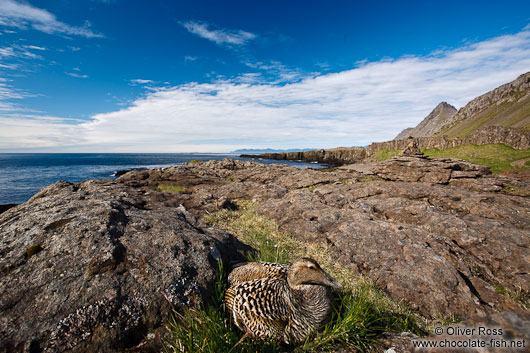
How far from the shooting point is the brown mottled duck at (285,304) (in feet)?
9.79

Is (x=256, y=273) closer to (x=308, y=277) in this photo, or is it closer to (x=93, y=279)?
(x=308, y=277)

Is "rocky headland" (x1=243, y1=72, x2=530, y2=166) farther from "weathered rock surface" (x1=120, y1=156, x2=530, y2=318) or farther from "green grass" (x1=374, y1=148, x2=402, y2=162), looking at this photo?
"weathered rock surface" (x1=120, y1=156, x2=530, y2=318)

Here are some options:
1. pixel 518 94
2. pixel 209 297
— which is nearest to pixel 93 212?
pixel 209 297

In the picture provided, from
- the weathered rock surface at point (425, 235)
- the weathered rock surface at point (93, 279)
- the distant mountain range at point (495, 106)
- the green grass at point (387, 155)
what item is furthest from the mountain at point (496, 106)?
the weathered rock surface at point (93, 279)

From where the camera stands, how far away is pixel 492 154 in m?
29.4

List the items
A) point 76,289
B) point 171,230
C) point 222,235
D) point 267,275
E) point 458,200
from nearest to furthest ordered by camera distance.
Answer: point 76,289
point 267,275
point 171,230
point 222,235
point 458,200

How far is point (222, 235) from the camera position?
19.6 ft

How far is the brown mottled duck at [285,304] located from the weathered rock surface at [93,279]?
759 mm

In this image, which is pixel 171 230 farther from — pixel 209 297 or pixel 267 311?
pixel 267 311

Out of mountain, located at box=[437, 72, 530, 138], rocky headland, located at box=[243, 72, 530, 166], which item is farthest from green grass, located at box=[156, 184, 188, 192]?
mountain, located at box=[437, 72, 530, 138]

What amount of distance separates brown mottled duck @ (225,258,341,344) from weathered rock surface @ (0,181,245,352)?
0.76 m

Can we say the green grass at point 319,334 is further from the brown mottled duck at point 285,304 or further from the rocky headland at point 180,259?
the rocky headland at point 180,259

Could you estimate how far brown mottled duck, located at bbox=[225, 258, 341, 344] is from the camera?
2.98 meters

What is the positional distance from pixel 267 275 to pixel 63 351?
2589 millimetres
